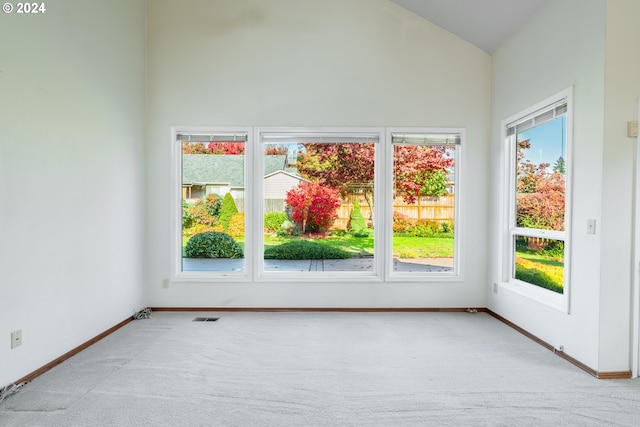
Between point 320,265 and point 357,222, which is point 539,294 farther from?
point 320,265

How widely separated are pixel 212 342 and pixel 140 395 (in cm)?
94

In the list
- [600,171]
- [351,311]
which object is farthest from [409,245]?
[600,171]

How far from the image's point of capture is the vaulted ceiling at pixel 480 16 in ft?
11.0

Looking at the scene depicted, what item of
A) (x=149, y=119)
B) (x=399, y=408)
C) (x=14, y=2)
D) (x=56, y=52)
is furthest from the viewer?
(x=149, y=119)

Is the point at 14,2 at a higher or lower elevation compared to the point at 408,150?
higher

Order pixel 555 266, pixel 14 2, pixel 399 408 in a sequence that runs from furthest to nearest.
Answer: pixel 555 266, pixel 14 2, pixel 399 408

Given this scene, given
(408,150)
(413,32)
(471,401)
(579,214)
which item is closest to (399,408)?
(471,401)

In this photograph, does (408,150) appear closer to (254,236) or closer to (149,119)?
(254,236)

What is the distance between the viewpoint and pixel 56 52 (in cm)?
277

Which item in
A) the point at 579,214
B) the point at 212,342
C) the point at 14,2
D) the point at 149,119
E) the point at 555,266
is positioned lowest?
the point at 212,342

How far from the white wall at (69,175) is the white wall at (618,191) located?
4091 millimetres

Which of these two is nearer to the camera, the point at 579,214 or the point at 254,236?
the point at 579,214

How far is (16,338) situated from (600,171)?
14.0 ft

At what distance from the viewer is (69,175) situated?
9.57 ft
